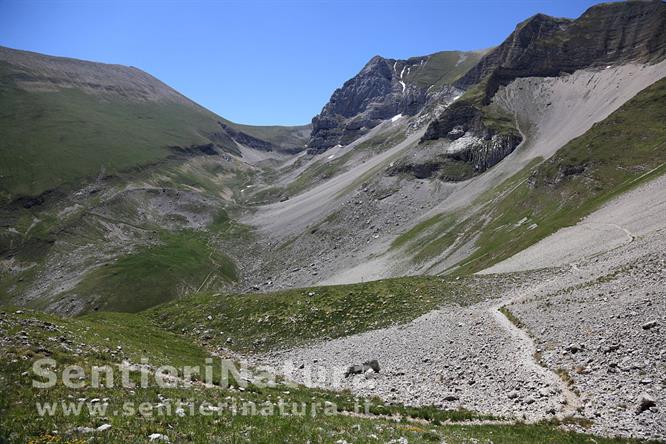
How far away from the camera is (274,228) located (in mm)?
199750

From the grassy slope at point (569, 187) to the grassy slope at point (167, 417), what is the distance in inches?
2319

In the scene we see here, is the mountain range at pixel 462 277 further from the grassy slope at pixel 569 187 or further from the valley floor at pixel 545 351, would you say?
the grassy slope at pixel 569 187

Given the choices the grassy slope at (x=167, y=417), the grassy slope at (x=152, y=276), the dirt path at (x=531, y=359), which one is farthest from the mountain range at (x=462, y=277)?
the grassy slope at (x=152, y=276)

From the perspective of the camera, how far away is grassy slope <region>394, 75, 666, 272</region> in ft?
279

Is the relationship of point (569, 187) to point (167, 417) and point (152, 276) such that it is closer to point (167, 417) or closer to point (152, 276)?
point (167, 417)

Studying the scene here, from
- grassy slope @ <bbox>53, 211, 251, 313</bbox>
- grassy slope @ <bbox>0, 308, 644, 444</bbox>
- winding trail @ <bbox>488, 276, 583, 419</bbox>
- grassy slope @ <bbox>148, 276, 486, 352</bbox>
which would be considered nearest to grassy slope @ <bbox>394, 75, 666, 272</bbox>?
grassy slope @ <bbox>148, 276, 486, 352</bbox>

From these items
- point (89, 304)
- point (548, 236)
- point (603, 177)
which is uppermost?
point (603, 177)

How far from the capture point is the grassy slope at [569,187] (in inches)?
3349

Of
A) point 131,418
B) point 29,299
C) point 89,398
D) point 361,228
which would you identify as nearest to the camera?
point 131,418

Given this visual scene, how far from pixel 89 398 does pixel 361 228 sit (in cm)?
14108

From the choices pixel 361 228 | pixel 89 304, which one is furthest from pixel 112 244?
pixel 361 228

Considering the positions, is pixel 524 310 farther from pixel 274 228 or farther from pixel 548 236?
pixel 274 228

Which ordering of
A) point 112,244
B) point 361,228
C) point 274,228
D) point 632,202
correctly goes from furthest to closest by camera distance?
point 274,228 → point 112,244 → point 361,228 → point 632,202

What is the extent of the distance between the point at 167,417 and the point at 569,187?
11113 centimetres
